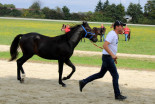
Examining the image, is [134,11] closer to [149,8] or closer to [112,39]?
[149,8]

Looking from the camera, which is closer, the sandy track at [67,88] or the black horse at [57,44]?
the sandy track at [67,88]

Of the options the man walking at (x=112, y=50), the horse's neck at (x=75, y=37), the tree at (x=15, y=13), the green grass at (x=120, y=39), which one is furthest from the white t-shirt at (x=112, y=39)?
the tree at (x=15, y=13)

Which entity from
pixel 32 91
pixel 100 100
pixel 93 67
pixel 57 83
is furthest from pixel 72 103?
pixel 93 67

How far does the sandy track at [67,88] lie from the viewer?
24.1ft

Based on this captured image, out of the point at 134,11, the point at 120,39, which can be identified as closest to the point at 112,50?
the point at 120,39

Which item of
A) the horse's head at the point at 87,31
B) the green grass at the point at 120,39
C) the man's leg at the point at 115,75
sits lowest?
the green grass at the point at 120,39

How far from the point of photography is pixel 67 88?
8.90 m

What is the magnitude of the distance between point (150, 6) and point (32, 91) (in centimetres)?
9188

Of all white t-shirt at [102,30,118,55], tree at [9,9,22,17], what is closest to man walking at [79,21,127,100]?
white t-shirt at [102,30,118,55]

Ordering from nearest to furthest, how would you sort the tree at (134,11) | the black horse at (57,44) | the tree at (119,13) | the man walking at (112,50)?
the man walking at (112,50)
the black horse at (57,44)
the tree at (119,13)
the tree at (134,11)

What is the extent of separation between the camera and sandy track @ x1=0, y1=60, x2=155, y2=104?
289 inches

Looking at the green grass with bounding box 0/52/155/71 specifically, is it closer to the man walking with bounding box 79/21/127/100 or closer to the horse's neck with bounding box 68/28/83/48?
the horse's neck with bounding box 68/28/83/48

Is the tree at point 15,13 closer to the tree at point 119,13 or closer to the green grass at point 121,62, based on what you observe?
the tree at point 119,13

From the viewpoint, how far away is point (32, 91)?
8258mm
